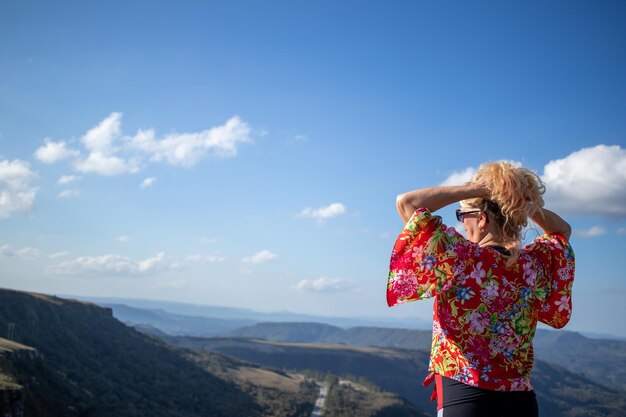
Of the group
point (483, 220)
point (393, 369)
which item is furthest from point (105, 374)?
point (393, 369)

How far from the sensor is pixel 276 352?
163250 mm

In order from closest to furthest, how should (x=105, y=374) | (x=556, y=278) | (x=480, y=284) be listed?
1. (x=480, y=284)
2. (x=556, y=278)
3. (x=105, y=374)

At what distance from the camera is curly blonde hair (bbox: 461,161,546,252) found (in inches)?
114

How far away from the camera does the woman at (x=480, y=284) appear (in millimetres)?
2754

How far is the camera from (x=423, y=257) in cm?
289

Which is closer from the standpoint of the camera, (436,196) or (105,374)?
(436,196)

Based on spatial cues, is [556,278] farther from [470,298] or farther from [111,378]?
[111,378]

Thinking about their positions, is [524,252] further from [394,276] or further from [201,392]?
[201,392]


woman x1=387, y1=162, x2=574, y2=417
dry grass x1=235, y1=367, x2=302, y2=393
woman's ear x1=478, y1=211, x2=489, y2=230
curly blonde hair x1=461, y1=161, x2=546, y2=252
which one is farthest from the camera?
dry grass x1=235, y1=367, x2=302, y2=393

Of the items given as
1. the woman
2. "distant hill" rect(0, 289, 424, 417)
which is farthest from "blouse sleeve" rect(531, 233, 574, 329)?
"distant hill" rect(0, 289, 424, 417)

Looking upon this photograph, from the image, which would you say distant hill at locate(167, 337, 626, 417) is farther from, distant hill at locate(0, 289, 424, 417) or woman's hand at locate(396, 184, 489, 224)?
woman's hand at locate(396, 184, 489, 224)

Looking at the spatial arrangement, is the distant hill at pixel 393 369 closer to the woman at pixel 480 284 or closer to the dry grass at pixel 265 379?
the dry grass at pixel 265 379

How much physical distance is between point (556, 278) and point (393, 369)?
158511 millimetres

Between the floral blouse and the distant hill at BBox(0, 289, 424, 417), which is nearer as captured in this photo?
the floral blouse
